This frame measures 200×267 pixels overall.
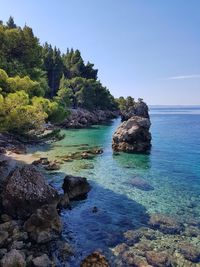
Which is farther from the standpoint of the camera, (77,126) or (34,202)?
(77,126)

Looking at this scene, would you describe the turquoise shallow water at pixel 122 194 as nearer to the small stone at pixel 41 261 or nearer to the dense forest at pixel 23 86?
the small stone at pixel 41 261

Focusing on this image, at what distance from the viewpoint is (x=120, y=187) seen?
101ft

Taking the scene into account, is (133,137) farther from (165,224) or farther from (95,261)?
(95,261)

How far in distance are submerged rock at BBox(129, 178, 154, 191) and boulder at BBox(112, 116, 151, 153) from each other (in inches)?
710

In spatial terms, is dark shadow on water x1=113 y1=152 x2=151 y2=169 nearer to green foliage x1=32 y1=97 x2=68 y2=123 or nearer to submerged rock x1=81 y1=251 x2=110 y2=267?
green foliage x1=32 y1=97 x2=68 y2=123

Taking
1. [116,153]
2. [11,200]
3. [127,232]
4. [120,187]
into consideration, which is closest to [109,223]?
[127,232]

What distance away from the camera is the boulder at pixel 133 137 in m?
51.7

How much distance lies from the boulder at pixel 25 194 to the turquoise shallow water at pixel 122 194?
7.38 ft

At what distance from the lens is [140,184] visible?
31.9 metres

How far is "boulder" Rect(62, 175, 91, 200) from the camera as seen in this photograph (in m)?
26.7

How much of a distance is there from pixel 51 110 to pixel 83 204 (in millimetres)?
12178

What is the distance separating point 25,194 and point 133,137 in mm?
32737

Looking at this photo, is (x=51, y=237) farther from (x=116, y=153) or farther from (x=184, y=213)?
(x=116, y=153)

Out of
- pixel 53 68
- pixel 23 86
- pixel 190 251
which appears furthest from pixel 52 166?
pixel 53 68
